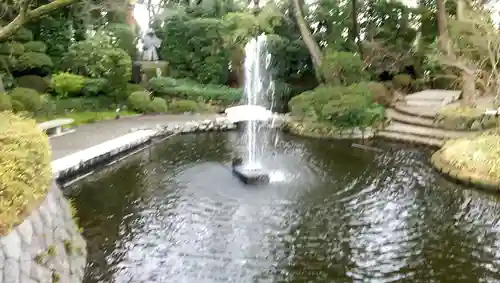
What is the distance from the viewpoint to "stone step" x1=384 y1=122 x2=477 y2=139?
1427 cm

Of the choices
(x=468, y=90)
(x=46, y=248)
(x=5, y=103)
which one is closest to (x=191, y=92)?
(x=5, y=103)

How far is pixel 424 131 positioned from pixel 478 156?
4.43 meters

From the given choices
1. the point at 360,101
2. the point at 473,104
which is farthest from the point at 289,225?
the point at 473,104

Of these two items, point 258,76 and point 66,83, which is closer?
point 66,83

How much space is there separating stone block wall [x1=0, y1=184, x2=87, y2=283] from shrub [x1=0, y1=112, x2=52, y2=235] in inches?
5.6

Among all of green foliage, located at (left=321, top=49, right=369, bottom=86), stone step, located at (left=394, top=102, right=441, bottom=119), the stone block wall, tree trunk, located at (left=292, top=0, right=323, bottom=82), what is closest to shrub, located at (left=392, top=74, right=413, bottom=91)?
stone step, located at (left=394, top=102, right=441, bottom=119)

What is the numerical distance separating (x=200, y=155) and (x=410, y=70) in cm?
1236

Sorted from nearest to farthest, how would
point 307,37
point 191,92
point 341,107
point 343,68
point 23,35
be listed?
point 341,107 → point 343,68 → point 23,35 → point 191,92 → point 307,37

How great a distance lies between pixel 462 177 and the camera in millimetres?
10359

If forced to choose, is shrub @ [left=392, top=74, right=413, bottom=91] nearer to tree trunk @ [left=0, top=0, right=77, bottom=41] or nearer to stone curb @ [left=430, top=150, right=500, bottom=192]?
stone curb @ [left=430, top=150, right=500, bottom=192]

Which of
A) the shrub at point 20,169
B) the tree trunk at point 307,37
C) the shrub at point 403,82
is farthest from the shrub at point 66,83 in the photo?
the shrub at point 403,82

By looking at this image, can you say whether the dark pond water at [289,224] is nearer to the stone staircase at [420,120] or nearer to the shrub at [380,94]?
the stone staircase at [420,120]

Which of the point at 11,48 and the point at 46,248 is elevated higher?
the point at 11,48

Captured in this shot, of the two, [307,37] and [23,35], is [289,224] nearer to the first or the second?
[307,37]
